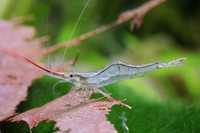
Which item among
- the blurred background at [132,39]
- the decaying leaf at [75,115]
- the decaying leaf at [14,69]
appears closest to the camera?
the decaying leaf at [75,115]

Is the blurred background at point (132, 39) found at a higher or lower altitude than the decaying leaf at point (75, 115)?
higher

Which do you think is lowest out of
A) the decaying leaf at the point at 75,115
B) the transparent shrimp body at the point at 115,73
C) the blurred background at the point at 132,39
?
the decaying leaf at the point at 75,115

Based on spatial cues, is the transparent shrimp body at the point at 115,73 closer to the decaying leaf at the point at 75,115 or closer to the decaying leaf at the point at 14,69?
the decaying leaf at the point at 75,115

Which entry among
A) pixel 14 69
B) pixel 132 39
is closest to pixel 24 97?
pixel 14 69

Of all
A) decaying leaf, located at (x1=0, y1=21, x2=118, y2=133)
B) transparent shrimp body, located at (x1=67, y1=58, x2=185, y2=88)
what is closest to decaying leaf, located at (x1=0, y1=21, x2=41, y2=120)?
decaying leaf, located at (x1=0, y1=21, x2=118, y2=133)

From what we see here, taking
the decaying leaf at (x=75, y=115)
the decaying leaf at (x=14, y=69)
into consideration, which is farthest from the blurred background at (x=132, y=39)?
the decaying leaf at (x=75, y=115)

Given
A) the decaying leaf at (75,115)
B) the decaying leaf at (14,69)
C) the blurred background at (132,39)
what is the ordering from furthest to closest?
the blurred background at (132,39) → the decaying leaf at (14,69) → the decaying leaf at (75,115)
